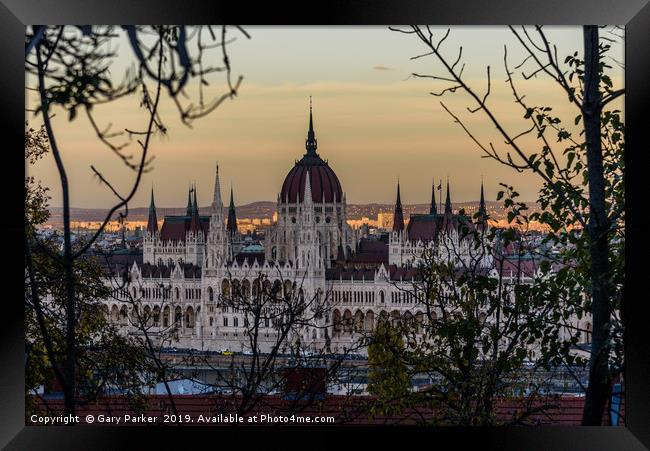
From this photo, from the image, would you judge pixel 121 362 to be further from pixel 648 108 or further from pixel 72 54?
pixel 648 108

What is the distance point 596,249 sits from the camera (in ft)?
11.8

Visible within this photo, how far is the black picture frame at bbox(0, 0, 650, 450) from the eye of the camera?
125 inches

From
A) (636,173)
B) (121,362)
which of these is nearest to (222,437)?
(121,362)

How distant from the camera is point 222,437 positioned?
3.37 m

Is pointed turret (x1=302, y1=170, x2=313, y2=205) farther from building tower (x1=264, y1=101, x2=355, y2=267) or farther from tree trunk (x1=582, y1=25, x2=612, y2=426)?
tree trunk (x1=582, y1=25, x2=612, y2=426)

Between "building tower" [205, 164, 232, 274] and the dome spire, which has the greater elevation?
the dome spire

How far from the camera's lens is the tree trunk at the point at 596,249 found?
3.50 m

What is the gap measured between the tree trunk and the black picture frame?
129 millimetres

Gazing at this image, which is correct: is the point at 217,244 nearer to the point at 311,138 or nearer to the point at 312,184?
the point at 312,184

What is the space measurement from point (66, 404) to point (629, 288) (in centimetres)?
186

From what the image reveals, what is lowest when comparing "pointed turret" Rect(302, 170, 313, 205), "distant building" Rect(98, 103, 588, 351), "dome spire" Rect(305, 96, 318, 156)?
"distant building" Rect(98, 103, 588, 351)

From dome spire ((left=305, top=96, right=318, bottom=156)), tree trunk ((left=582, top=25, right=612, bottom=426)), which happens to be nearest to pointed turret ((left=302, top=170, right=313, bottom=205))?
dome spire ((left=305, top=96, right=318, bottom=156))
